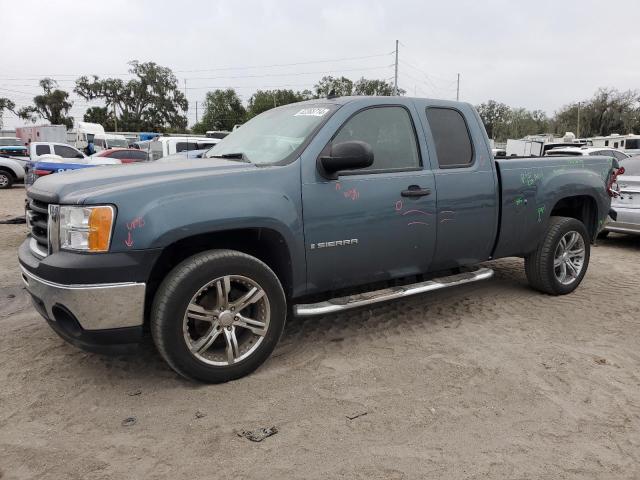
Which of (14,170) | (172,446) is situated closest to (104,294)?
(172,446)

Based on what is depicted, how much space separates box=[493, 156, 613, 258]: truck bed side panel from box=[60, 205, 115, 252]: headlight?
3.24m

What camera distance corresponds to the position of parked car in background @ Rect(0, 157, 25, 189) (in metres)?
17.8

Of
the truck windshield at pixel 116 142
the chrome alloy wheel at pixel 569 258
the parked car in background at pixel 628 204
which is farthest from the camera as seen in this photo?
the truck windshield at pixel 116 142

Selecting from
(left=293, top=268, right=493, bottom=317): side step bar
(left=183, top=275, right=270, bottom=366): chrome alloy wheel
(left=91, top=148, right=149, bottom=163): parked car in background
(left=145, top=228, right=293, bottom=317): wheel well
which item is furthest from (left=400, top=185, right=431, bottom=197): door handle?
(left=91, top=148, right=149, bottom=163): parked car in background

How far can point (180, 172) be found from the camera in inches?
132

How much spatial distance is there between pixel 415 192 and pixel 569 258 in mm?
2375

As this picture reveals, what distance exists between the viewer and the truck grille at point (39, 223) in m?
3.20

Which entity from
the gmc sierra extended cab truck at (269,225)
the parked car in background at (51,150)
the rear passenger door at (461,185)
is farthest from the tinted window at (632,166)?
the parked car in background at (51,150)

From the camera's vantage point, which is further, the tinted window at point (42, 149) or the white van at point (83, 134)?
the white van at point (83, 134)

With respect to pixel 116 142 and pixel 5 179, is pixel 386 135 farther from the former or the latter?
pixel 116 142

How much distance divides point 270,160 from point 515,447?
2352 mm

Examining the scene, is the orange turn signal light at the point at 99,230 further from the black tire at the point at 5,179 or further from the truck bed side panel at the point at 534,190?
the black tire at the point at 5,179

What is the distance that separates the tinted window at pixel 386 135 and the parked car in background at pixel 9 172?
17799 mm

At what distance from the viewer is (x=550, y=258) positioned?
16.5 feet
